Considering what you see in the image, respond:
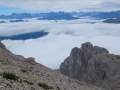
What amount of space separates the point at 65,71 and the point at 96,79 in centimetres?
4736

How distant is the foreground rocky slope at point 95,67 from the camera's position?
92.8 m

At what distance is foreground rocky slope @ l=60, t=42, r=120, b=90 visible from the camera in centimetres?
9281

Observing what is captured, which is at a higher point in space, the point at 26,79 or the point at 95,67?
the point at 26,79

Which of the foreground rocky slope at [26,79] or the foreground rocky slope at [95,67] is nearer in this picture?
the foreground rocky slope at [26,79]

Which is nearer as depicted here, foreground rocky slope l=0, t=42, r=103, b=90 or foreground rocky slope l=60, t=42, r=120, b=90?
foreground rocky slope l=0, t=42, r=103, b=90

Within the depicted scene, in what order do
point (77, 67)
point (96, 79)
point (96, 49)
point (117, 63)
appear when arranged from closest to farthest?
point (117, 63) < point (96, 79) < point (96, 49) < point (77, 67)

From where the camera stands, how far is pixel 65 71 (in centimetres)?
15462

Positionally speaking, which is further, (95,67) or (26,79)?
(95,67)

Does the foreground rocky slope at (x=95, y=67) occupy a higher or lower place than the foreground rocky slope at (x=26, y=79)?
lower

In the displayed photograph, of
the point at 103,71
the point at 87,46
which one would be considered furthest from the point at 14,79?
the point at 87,46

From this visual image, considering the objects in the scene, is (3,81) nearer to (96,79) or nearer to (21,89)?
(21,89)

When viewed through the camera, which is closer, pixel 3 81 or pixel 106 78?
pixel 3 81

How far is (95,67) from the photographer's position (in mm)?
110438

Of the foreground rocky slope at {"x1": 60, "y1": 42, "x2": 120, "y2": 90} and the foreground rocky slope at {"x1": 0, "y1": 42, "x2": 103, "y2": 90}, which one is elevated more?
the foreground rocky slope at {"x1": 0, "y1": 42, "x2": 103, "y2": 90}
